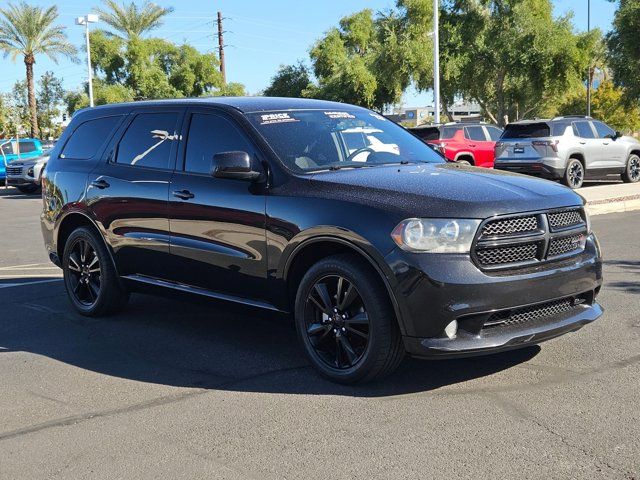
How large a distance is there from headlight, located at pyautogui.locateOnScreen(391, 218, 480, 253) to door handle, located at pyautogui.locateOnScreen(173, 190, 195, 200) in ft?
6.29

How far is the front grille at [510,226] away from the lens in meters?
4.28

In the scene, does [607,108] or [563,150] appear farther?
[607,108]

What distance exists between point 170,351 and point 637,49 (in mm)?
30624

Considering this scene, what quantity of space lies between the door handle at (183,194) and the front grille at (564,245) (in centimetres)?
255

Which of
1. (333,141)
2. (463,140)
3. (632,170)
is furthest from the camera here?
(463,140)

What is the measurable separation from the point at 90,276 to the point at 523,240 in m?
4.01

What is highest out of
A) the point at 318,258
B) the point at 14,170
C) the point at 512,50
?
the point at 512,50

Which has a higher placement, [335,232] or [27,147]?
[27,147]

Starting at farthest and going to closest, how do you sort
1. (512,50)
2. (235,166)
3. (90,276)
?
(512,50) < (90,276) < (235,166)

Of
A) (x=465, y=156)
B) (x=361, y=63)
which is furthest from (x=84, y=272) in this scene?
(x=361, y=63)

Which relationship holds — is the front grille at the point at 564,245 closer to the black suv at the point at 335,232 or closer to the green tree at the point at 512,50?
the black suv at the point at 335,232

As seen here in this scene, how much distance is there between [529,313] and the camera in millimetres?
4457

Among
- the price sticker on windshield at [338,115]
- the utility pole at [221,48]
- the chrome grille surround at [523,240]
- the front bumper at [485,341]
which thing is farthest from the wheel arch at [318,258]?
the utility pole at [221,48]

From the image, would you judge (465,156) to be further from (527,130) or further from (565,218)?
(565,218)
